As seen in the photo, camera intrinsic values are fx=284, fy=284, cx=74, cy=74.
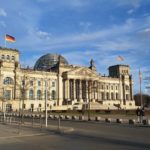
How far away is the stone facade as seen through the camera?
419 feet

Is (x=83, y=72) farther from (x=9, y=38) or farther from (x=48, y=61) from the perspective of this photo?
(x=9, y=38)

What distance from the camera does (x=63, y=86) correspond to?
150375 mm

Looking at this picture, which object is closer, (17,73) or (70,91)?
(17,73)

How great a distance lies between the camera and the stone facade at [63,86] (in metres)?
128

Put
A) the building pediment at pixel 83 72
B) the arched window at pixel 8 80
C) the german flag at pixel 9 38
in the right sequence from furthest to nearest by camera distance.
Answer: the building pediment at pixel 83 72
the arched window at pixel 8 80
the german flag at pixel 9 38

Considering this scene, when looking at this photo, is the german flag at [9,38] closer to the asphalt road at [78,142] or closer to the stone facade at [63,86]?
the stone facade at [63,86]

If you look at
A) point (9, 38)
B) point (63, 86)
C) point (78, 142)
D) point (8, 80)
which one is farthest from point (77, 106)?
point (78, 142)

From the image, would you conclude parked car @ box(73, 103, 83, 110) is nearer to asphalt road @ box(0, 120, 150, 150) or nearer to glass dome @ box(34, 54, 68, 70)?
glass dome @ box(34, 54, 68, 70)

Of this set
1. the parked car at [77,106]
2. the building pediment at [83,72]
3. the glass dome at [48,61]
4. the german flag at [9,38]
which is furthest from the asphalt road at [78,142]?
the glass dome at [48,61]

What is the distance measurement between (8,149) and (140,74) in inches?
1661

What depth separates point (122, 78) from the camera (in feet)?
591

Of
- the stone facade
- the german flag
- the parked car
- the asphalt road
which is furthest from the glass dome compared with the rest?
the asphalt road

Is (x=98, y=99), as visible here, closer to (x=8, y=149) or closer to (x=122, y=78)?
(x=122, y=78)

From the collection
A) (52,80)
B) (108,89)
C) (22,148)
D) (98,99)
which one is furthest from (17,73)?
(22,148)
